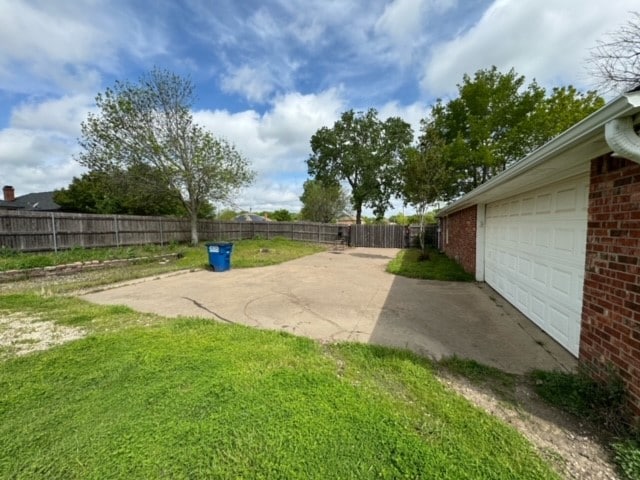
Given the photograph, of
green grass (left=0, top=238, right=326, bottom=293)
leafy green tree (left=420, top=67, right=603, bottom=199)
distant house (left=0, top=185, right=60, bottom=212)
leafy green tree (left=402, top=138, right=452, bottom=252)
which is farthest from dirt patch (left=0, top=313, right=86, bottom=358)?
distant house (left=0, top=185, right=60, bottom=212)

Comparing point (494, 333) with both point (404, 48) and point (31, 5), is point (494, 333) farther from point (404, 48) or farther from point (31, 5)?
point (31, 5)

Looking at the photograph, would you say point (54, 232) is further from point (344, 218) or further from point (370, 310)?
point (344, 218)

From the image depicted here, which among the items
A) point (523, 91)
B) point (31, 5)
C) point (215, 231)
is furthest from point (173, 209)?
point (523, 91)

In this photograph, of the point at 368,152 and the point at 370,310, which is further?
the point at 368,152

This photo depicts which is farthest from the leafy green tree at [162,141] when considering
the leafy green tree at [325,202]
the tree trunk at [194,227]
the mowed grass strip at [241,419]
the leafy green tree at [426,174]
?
the leafy green tree at [325,202]

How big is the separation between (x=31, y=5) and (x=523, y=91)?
21.6 metres

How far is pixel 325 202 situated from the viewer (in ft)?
94.3

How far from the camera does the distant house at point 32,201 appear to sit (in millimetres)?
22781

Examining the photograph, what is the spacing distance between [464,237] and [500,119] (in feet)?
40.0

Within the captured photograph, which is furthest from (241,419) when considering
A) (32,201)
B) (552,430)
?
(32,201)

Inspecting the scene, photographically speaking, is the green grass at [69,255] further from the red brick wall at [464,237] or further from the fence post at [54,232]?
the red brick wall at [464,237]

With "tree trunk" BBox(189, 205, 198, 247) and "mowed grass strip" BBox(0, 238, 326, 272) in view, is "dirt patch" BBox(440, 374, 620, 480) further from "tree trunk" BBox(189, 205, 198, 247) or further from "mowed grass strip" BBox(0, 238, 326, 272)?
"tree trunk" BBox(189, 205, 198, 247)

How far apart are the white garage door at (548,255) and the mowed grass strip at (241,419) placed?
191 centimetres

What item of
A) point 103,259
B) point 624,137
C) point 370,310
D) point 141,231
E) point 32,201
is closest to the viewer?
point 624,137
